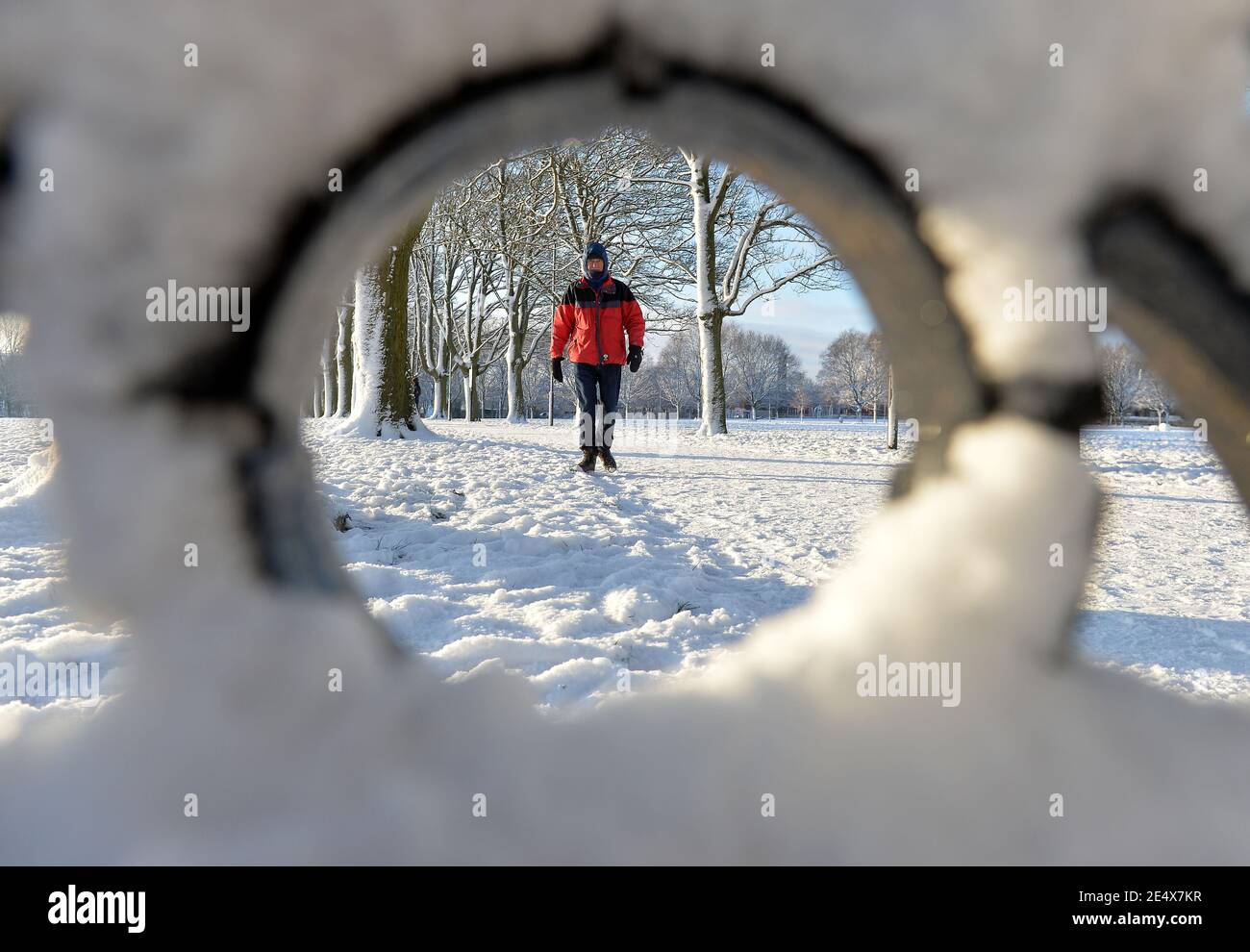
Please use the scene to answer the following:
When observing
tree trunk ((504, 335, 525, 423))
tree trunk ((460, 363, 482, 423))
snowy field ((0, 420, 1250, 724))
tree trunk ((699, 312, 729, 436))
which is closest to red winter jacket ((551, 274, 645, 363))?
snowy field ((0, 420, 1250, 724))

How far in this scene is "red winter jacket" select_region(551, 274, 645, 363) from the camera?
18.2ft

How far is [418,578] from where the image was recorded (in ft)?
8.51

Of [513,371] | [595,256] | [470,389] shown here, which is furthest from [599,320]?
[470,389]

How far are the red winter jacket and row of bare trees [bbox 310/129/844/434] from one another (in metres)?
2.87

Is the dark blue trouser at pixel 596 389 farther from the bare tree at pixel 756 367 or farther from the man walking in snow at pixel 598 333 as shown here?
the bare tree at pixel 756 367

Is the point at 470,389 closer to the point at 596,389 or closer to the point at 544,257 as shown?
the point at 544,257

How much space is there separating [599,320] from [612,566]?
3227 mm

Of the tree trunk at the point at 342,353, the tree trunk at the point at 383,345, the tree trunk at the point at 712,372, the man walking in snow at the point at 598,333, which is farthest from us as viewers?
the tree trunk at the point at 342,353

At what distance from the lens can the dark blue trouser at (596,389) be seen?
5578 millimetres

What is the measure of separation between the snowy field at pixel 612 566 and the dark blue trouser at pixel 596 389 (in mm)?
469

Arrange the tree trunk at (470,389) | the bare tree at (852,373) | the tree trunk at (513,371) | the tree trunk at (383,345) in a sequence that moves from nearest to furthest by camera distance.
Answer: the tree trunk at (383,345)
the tree trunk at (513,371)
the tree trunk at (470,389)
the bare tree at (852,373)

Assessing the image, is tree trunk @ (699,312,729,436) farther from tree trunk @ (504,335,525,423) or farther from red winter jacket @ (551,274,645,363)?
tree trunk @ (504,335,525,423)

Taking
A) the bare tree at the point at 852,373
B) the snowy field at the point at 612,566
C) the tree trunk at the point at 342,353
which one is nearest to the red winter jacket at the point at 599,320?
the snowy field at the point at 612,566
